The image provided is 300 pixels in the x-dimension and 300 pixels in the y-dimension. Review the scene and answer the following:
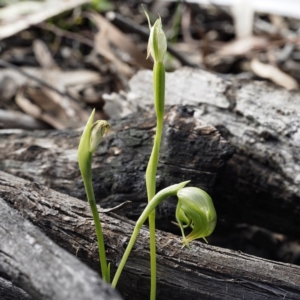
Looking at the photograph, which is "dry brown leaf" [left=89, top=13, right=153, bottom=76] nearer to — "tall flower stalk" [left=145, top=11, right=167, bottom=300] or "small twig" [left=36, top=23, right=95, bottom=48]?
"small twig" [left=36, top=23, right=95, bottom=48]

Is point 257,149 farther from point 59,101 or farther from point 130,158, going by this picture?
point 59,101

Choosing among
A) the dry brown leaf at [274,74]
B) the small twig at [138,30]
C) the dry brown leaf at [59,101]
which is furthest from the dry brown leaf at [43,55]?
the dry brown leaf at [274,74]

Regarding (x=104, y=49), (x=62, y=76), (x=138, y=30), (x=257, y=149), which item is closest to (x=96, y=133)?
(x=257, y=149)

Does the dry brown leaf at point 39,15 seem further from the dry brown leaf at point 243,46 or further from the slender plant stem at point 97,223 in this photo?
the slender plant stem at point 97,223

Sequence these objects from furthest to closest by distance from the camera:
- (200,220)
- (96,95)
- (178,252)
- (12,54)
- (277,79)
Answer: (12,54) → (96,95) → (277,79) → (178,252) → (200,220)

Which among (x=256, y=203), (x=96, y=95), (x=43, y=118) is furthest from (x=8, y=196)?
(x=96, y=95)

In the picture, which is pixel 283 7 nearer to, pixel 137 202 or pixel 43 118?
pixel 43 118
